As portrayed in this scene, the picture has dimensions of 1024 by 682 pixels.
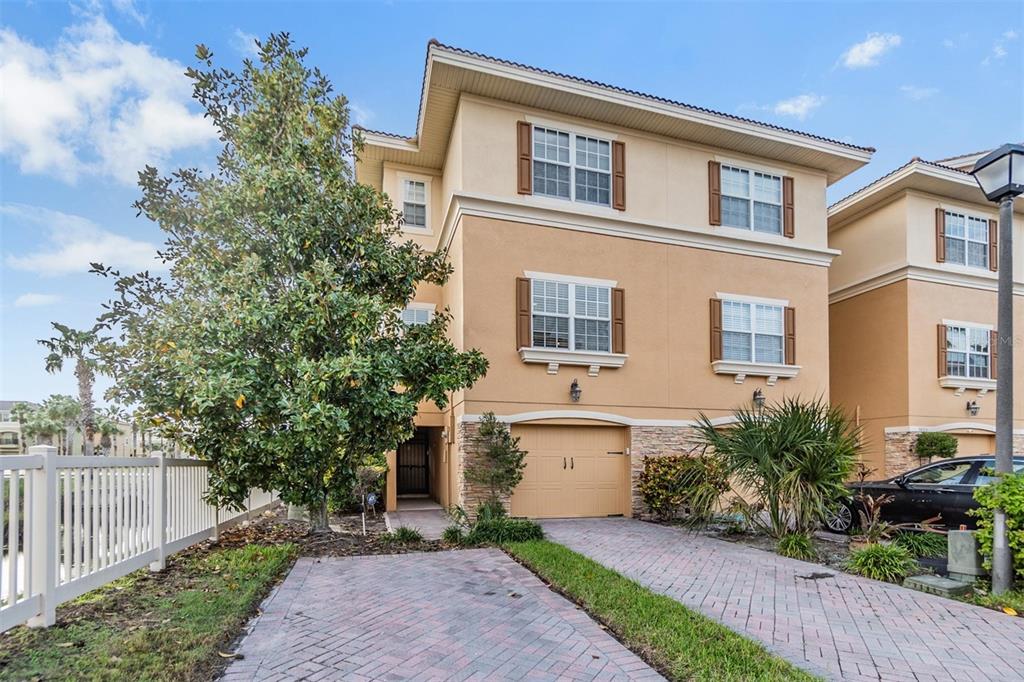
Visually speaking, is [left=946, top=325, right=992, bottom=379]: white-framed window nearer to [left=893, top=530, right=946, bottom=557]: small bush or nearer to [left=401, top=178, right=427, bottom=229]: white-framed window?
[left=893, top=530, right=946, bottom=557]: small bush

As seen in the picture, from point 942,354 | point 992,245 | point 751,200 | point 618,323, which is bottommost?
point 942,354

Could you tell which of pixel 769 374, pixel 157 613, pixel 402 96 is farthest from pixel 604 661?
pixel 402 96

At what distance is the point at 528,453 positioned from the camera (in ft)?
37.2

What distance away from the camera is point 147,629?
4.57 metres

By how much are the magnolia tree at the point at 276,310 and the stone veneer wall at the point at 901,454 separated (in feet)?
41.4

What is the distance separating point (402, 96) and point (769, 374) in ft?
39.4

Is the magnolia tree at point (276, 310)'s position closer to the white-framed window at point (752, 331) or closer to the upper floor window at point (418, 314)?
the upper floor window at point (418, 314)

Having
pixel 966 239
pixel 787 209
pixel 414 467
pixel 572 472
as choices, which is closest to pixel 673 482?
pixel 572 472

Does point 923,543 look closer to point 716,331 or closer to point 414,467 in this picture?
point 716,331

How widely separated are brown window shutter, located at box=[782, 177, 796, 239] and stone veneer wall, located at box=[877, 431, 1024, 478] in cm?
641

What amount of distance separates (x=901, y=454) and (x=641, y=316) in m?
8.86

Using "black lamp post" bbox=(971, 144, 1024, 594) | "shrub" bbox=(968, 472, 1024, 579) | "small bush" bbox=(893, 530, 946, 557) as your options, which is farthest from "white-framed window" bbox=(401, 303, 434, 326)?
"shrub" bbox=(968, 472, 1024, 579)

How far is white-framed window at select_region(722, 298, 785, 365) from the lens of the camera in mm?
13125

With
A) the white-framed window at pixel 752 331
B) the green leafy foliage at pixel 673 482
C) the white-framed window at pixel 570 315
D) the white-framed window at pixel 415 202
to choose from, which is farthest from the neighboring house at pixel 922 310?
the white-framed window at pixel 415 202
